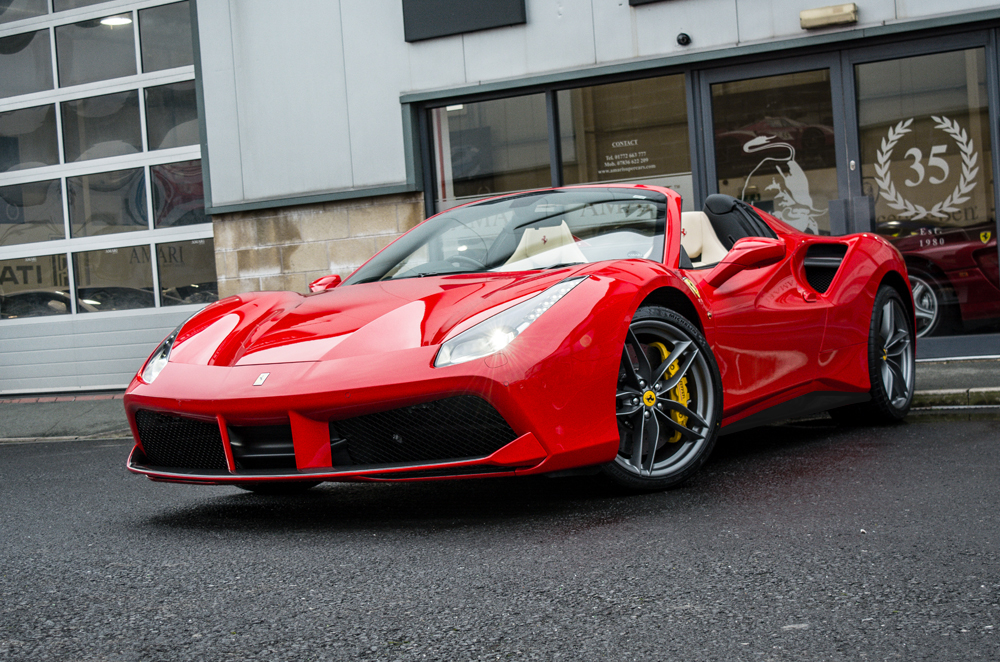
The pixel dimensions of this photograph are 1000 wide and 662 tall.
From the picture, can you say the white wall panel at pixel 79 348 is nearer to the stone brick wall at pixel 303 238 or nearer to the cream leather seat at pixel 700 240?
the stone brick wall at pixel 303 238

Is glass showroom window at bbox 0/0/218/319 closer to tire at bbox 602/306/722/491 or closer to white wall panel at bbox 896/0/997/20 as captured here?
white wall panel at bbox 896/0/997/20

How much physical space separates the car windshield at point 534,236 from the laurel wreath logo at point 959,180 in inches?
185

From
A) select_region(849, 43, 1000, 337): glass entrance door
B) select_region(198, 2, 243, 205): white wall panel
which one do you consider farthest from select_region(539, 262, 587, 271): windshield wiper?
select_region(198, 2, 243, 205): white wall panel

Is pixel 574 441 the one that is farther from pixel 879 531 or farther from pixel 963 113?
pixel 963 113

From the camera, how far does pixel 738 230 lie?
484 centimetres

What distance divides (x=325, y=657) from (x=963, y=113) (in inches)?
303

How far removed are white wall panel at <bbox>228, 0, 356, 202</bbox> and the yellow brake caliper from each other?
622 cm

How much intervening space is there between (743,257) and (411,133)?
19.0 feet

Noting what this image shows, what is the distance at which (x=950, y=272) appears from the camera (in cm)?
830

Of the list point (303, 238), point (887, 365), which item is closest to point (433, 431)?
point (887, 365)

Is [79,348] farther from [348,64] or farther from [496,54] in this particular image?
[496,54]

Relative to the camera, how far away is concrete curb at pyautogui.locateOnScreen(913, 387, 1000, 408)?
5.90m

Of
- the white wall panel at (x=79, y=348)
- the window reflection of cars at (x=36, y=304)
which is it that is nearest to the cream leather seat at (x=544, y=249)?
the white wall panel at (x=79, y=348)

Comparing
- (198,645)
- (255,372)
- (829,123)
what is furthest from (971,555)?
(829,123)
